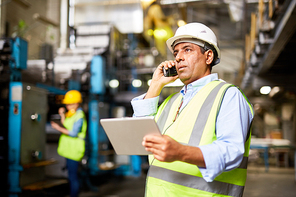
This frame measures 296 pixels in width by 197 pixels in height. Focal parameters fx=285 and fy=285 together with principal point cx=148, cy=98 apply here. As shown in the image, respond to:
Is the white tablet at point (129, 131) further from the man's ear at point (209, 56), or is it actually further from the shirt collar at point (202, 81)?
the man's ear at point (209, 56)

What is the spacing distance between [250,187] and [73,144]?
223 inches

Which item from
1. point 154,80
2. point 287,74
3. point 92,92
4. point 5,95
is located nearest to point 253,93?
point 287,74

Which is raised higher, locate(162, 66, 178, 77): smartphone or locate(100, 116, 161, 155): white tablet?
locate(162, 66, 178, 77): smartphone

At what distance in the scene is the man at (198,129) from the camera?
133 centimetres

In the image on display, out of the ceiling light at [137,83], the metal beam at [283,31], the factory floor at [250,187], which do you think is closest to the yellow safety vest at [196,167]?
the metal beam at [283,31]

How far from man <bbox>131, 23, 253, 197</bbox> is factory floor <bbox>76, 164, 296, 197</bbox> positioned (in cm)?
547

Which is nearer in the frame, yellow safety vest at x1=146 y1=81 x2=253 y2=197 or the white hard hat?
yellow safety vest at x1=146 y1=81 x2=253 y2=197

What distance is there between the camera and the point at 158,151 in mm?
1253

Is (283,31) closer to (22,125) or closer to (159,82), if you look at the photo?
(159,82)

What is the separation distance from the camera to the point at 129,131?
1.46 m

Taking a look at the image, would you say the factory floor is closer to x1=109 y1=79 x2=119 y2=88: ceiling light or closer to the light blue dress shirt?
x1=109 y1=79 x2=119 y2=88: ceiling light

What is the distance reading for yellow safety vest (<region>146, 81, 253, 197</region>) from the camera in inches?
61.7

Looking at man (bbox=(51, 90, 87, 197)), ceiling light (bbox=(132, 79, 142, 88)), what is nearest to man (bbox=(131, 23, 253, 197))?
man (bbox=(51, 90, 87, 197))

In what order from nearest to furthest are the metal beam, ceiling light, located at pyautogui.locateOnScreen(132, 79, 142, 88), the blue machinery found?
the metal beam
the blue machinery
ceiling light, located at pyautogui.locateOnScreen(132, 79, 142, 88)
